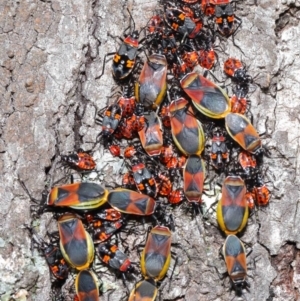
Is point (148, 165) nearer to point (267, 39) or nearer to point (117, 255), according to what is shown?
point (117, 255)

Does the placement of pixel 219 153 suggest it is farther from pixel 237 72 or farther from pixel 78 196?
pixel 78 196

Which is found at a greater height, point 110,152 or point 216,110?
point 216,110

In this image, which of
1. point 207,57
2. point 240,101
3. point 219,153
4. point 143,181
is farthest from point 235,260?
point 207,57

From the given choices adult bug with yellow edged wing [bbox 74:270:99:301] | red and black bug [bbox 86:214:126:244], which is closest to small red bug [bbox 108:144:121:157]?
red and black bug [bbox 86:214:126:244]

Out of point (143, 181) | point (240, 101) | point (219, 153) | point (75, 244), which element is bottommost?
point (75, 244)

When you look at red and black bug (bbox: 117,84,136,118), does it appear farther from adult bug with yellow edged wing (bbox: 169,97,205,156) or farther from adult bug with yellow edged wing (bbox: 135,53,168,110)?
adult bug with yellow edged wing (bbox: 169,97,205,156)

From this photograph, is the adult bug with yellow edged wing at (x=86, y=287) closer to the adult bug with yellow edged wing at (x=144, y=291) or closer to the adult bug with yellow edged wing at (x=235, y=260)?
the adult bug with yellow edged wing at (x=144, y=291)

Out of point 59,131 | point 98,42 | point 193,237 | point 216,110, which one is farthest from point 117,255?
point 98,42

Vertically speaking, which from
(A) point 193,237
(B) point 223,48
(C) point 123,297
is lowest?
(C) point 123,297
